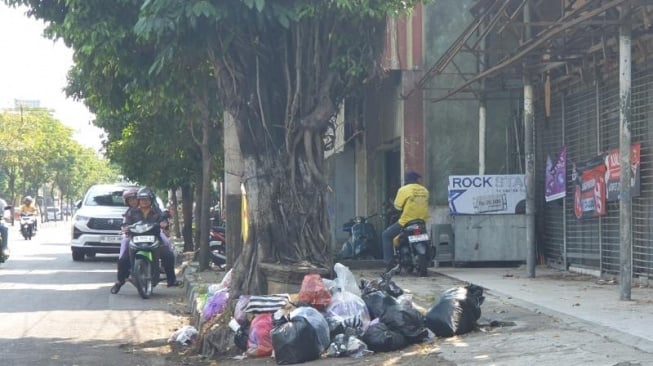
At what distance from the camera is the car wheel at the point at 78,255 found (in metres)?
23.1

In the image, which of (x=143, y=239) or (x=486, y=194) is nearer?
(x=143, y=239)

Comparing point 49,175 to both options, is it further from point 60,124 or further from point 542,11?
point 542,11

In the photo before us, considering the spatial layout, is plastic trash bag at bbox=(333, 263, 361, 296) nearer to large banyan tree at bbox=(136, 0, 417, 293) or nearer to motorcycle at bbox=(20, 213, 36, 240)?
large banyan tree at bbox=(136, 0, 417, 293)

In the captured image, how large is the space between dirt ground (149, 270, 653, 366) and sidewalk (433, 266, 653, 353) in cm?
17

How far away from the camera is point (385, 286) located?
30.2 feet

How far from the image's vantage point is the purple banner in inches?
575

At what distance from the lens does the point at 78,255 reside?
76.4 ft

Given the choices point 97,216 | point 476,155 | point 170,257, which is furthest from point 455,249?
point 97,216

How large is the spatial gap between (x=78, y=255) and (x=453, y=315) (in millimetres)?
16417

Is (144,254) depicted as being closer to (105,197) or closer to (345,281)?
(345,281)

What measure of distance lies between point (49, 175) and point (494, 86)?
68.4 m

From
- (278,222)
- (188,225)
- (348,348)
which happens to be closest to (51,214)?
(188,225)

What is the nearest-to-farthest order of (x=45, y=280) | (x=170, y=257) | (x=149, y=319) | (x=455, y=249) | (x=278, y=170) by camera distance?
(x=278, y=170) → (x=149, y=319) → (x=170, y=257) → (x=455, y=249) → (x=45, y=280)

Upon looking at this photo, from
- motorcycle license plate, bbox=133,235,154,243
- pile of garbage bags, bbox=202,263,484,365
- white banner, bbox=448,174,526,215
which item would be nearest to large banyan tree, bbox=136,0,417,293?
pile of garbage bags, bbox=202,263,484,365
